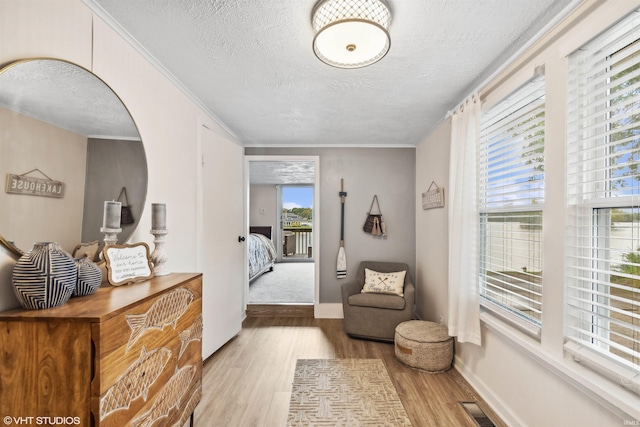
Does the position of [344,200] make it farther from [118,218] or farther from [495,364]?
[118,218]

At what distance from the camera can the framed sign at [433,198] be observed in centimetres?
300

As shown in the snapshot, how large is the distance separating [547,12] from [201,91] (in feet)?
7.45

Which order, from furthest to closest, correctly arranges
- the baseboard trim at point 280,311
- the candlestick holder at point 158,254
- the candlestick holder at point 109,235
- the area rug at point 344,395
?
the baseboard trim at point 280,311
the area rug at point 344,395
the candlestick holder at point 158,254
the candlestick holder at point 109,235

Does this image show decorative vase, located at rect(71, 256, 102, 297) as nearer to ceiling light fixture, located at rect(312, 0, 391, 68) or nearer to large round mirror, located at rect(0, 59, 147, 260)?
large round mirror, located at rect(0, 59, 147, 260)

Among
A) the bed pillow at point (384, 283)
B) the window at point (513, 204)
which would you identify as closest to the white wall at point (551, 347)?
the window at point (513, 204)

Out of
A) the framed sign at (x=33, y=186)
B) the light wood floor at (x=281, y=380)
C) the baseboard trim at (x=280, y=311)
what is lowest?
the light wood floor at (x=281, y=380)

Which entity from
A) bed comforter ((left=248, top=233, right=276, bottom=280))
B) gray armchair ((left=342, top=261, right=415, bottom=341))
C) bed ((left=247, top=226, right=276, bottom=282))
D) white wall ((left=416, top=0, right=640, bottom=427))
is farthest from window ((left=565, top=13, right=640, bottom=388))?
bed comforter ((left=248, top=233, right=276, bottom=280))

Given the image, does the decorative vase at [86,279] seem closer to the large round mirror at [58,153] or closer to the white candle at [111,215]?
the large round mirror at [58,153]

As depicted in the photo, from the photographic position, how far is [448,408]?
2.07m

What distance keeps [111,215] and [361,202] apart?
3033 mm

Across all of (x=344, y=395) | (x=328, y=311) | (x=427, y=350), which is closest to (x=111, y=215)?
(x=344, y=395)

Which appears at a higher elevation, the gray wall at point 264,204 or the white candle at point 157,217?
the gray wall at point 264,204

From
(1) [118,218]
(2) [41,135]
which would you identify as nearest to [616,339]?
(1) [118,218]

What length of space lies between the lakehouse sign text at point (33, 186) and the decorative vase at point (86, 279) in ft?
0.97
